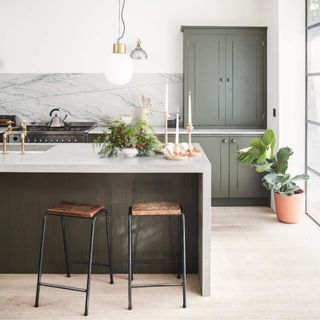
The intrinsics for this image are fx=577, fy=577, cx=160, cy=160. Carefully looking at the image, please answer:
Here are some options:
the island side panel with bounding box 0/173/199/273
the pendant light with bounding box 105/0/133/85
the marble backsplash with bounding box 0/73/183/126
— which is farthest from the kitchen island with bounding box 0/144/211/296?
the marble backsplash with bounding box 0/73/183/126

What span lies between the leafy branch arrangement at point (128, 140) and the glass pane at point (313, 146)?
8.19 ft

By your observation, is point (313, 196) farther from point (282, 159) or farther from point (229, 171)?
point (229, 171)

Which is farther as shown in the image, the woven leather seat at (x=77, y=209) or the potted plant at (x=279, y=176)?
the potted plant at (x=279, y=176)

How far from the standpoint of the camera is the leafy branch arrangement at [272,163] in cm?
615

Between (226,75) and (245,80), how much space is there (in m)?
0.25

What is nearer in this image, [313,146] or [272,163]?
[272,163]

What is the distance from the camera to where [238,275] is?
4.58 meters

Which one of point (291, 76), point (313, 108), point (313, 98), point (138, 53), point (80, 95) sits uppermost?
point (138, 53)

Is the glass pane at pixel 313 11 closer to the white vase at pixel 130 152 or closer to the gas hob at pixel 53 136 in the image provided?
the gas hob at pixel 53 136

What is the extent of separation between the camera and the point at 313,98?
638 centimetres

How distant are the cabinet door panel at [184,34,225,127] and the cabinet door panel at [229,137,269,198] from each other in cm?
45

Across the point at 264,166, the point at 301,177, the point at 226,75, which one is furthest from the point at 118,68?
the point at 226,75

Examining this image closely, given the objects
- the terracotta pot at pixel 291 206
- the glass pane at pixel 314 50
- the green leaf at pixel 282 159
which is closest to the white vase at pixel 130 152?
the green leaf at pixel 282 159

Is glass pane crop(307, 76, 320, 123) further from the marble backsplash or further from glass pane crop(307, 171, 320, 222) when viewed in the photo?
the marble backsplash
